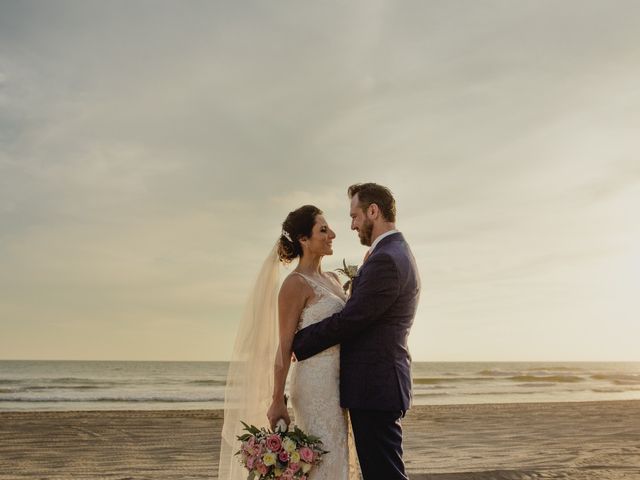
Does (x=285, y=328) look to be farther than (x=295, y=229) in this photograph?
No

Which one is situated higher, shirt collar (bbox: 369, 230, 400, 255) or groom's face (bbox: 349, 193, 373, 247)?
groom's face (bbox: 349, 193, 373, 247)

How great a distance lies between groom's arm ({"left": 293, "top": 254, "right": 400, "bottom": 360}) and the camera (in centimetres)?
363

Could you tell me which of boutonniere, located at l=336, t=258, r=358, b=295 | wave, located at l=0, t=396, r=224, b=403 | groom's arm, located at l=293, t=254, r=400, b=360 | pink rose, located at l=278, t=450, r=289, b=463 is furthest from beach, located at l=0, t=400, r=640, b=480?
wave, located at l=0, t=396, r=224, b=403

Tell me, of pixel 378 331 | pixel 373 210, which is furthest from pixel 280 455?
pixel 373 210

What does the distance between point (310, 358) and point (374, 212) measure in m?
0.99

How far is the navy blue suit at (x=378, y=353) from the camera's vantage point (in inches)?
143

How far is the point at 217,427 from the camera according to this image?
13.5 meters

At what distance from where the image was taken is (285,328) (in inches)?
160

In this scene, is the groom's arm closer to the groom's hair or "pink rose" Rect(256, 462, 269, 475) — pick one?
the groom's hair

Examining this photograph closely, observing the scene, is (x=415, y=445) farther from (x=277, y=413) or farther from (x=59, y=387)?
(x=59, y=387)

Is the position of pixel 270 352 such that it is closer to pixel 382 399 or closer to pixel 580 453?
pixel 382 399

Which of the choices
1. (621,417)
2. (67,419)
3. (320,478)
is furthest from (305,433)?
(621,417)

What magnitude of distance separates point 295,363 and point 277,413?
359 millimetres

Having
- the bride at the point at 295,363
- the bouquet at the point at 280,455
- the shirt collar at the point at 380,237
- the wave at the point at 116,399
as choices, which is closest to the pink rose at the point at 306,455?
the bouquet at the point at 280,455
